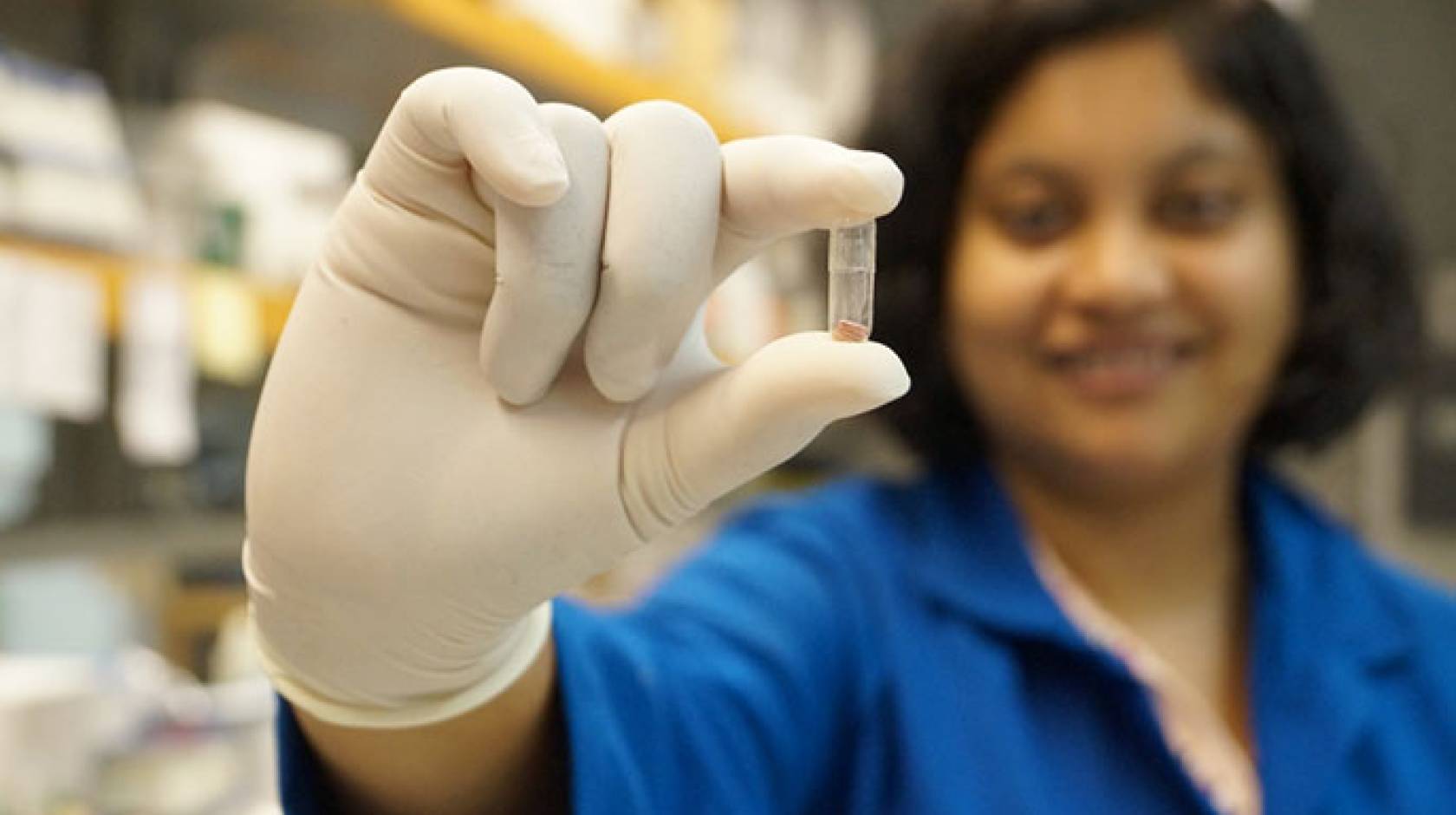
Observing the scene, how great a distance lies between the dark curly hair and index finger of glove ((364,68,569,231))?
0.79m

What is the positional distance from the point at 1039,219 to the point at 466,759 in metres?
0.71

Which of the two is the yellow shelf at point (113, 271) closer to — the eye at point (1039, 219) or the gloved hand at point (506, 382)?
the gloved hand at point (506, 382)

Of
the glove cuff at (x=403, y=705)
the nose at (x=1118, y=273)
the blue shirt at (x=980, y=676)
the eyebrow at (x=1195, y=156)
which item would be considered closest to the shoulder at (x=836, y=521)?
the blue shirt at (x=980, y=676)

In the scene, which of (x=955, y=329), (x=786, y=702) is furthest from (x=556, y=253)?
(x=955, y=329)

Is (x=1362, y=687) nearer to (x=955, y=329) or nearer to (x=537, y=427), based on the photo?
(x=955, y=329)

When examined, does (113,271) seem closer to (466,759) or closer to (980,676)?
(466,759)

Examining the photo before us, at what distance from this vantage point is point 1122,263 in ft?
3.48

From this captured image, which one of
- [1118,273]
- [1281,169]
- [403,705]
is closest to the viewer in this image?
[403,705]

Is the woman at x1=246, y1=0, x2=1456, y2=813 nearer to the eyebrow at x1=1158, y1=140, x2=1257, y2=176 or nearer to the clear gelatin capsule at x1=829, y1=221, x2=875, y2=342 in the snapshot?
the eyebrow at x1=1158, y1=140, x2=1257, y2=176

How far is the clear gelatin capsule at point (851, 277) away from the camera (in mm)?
518

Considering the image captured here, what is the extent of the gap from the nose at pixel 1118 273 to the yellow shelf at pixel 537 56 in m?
0.61

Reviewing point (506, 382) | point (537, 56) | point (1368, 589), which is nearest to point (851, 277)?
point (506, 382)

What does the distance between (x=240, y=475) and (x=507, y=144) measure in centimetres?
143

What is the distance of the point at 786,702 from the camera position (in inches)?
41.4
